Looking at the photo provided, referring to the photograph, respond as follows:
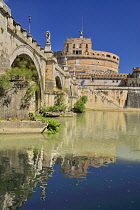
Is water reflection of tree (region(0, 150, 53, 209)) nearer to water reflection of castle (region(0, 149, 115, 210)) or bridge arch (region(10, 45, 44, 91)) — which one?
water reflection of castle (region(0, 149, 115, 210))

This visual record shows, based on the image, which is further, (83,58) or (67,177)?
(83,58)

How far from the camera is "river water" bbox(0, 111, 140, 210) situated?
5222 mm

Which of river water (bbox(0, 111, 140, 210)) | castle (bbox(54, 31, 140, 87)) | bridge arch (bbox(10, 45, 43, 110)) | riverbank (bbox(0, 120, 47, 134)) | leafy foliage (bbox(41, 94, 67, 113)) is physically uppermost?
castle (bbox(54, 31, 140, 87))

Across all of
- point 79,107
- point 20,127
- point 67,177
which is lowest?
point 67,177

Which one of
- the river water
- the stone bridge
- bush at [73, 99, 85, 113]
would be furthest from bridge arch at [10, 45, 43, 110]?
bush at [73, 99, 85, 113]

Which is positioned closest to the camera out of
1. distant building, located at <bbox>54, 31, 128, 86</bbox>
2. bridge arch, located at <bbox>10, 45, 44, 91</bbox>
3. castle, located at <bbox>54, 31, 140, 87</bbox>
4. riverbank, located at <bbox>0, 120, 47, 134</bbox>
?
riverbank, located at <bbox>0, 120, 47, 134</bbox>

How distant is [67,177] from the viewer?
668 cm

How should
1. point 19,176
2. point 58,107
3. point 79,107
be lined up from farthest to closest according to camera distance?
point 79,107 < point 58,107 < point 19,176

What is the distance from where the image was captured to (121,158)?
9.02 metres

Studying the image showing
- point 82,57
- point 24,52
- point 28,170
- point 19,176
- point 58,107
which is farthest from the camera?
point 82,57

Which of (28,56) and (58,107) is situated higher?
(28,56)

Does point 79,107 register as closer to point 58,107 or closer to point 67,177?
point 58,107

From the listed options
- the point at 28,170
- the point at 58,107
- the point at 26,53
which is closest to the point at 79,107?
the point at 58,107

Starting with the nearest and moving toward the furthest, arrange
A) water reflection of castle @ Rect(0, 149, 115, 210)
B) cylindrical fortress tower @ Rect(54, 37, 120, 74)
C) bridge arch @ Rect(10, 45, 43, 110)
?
water reflection of castle @ Rect(0, 149, 115, 210) < bridge arch @ Rect(10, 45, 43, 110) < cylindrical fortress tower @ Rect(54, 37, 120, 74)
